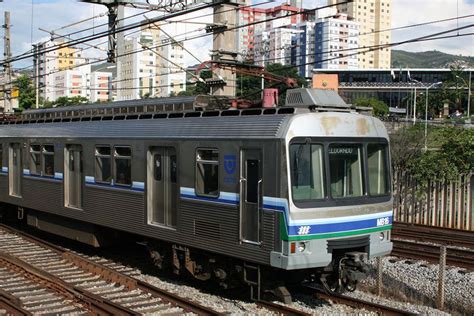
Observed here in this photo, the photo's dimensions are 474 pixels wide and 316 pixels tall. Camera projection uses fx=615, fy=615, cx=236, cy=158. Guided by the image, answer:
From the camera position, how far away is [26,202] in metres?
15.4

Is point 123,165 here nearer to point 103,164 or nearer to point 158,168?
point 103,164

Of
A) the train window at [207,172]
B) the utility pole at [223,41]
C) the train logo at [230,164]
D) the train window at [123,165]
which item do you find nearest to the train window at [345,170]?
the train logo at [230,164]

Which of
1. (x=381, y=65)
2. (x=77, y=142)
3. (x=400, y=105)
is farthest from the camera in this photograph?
(x=381, y=65)

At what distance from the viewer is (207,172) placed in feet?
32.5

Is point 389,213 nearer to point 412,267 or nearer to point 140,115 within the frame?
point 412,267

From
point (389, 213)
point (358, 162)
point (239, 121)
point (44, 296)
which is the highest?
point (239, 121)

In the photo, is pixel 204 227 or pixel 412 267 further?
pixel 412 267

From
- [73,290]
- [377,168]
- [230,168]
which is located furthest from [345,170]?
[73,290]

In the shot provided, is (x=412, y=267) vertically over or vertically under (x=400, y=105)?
under

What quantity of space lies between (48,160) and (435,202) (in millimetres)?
11166

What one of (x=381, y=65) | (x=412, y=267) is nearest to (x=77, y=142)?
(x=412, y=267)

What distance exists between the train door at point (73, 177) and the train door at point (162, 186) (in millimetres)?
2645

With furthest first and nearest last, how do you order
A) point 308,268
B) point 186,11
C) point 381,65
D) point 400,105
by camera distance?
point 381,65 < point 400,105 < point 186,11 < point 308,268

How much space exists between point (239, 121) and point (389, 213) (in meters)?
2.82
